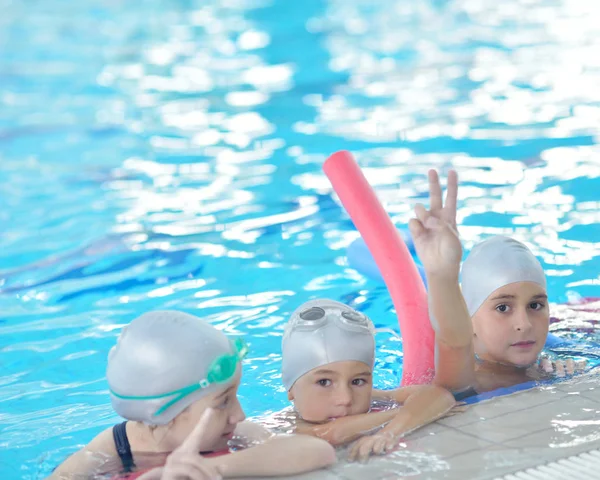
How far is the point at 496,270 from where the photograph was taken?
402 cm

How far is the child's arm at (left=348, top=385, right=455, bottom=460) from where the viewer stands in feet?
10.6

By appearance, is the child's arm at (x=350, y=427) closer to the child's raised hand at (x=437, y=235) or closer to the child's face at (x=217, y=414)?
the child's face at (x=217, y=414)

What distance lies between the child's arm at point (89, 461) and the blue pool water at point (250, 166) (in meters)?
0.90

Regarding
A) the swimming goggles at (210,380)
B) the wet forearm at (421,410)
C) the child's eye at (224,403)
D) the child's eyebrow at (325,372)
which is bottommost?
the wet forearm at (421,410)

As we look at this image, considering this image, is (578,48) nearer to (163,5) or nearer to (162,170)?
→ (162,170)

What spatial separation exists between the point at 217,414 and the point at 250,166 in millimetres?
6677

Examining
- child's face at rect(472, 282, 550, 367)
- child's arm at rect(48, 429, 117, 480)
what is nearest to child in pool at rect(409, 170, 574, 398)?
child's face at rect(472, 282, 550, 367)

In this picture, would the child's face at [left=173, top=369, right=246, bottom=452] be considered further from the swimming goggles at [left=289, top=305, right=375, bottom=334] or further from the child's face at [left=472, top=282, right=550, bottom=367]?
the child's face at [left=472, top=282, right=550, bottom=367]

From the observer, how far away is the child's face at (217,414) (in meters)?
3.12

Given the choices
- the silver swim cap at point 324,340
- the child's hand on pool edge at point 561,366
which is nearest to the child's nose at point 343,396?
the silver swim cap at point 324,340

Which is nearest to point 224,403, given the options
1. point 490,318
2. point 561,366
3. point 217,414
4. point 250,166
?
point 217,414

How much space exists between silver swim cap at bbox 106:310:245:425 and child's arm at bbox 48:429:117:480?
235 mm

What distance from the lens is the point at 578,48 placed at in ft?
44.7

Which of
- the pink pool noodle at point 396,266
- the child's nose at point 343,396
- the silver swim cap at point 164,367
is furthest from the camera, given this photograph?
the pink pool noodle at point 396,266
